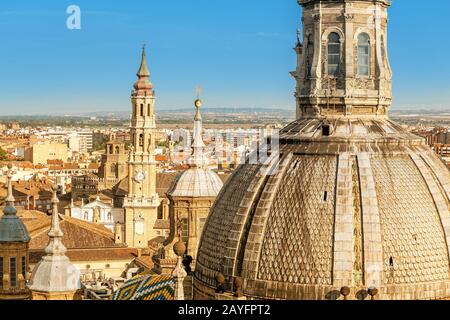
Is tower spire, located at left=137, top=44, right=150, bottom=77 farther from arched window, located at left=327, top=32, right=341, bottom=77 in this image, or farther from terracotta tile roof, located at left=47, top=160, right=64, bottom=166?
terracotta tile roof, located at left=47, top=160, right=64, bottom=166

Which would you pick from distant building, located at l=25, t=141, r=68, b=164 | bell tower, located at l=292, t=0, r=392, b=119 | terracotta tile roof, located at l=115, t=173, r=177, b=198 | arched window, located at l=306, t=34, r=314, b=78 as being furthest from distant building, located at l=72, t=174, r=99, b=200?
bell tower, located at l=292, t=0, r=392, b=119

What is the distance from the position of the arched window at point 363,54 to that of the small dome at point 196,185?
10.4 metres

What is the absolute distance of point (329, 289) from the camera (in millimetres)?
17328

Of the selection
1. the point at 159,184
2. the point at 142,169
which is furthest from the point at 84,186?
the point at 142,169

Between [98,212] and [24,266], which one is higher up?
[24,266]

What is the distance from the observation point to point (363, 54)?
19.4m

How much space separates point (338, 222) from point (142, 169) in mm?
57671

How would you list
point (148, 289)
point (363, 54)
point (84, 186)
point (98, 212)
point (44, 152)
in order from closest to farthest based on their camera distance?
point (363, 54)
point (148, 289)
point (98, 212)
point (84, 186)
point (44, 152)

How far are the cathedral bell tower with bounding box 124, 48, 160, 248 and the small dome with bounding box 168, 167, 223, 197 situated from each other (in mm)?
39482

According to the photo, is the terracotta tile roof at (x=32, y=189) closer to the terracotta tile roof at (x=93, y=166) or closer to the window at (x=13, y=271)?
the terracotta tile roof at (x=93, y=166)

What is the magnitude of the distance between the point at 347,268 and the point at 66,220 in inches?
1694

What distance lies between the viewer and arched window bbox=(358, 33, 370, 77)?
762 inches

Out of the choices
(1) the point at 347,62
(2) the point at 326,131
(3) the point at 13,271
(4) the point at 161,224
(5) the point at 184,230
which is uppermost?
(1) the point at 347,62

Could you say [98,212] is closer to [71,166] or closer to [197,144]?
[197,144]
